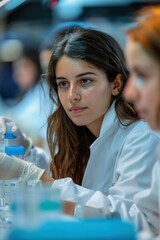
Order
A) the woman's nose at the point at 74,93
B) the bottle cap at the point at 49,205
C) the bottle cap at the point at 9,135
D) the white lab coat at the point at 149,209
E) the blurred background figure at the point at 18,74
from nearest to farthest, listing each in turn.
Answer: the bottle cap at the point at 49,205 < the white lab coat at the point at 149,209 < the woman's nose at the point at 74,93 < the bottle cap at the point at 9,135 < the blurred background figure at the point at 18,74

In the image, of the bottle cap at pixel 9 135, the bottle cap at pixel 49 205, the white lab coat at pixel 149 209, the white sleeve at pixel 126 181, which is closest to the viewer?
the bottle cap at pixel 49 205

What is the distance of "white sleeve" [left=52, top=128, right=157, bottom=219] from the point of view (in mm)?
2064

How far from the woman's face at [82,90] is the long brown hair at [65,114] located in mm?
33

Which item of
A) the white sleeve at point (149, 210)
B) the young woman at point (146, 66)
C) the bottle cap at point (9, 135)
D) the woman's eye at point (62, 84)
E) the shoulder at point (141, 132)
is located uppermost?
the young woman at point (146, 66)

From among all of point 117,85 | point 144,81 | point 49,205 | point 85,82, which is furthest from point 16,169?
point 49,205

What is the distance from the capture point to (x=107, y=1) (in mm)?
7613

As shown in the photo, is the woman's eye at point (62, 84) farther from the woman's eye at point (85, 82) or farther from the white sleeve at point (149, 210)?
the white sleeve at point (149, 210)

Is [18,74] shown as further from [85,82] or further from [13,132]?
[85,82]

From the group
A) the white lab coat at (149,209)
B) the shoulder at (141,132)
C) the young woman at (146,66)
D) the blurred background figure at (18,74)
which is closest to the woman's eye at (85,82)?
the shoulder at (141,132)

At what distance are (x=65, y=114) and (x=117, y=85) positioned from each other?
0.31m

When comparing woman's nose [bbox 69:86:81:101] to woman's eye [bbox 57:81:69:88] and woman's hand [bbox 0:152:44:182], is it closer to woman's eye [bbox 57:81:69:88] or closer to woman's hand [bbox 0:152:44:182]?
woman's eye [bbox 57:81:69:88]

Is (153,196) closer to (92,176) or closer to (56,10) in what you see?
(92,176)

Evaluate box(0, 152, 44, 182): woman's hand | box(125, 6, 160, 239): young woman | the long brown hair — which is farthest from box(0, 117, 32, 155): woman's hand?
box(125, 6, 160, 239): young woman

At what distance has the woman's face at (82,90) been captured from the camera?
2.34 m
